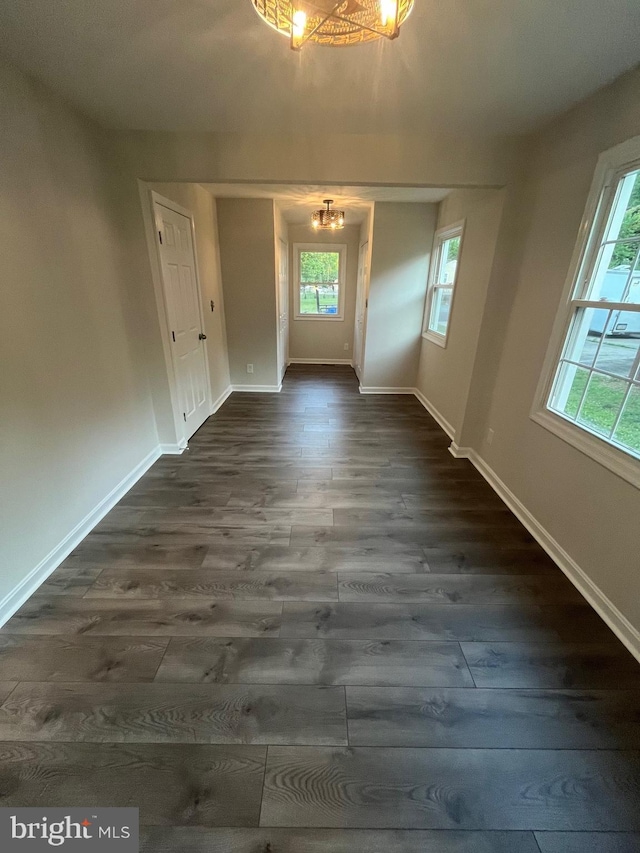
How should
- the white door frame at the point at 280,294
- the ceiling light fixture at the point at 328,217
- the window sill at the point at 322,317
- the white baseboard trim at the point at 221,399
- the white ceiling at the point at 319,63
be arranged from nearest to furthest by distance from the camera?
the white ceiling at the point at 319,63
the white baseboard trim at the point at 221,399
the ceiling light fixture at the point at 328,217
the white door frame at the point at 280,294
the window sill at the point at 322,317

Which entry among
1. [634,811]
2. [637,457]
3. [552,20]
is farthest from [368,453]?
[552,20]

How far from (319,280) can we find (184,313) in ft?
12.4

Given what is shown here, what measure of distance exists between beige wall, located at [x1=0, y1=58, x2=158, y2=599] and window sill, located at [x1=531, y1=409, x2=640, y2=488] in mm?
2866

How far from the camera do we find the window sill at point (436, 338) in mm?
3836

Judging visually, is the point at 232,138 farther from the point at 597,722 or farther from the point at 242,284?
the point at 597,722

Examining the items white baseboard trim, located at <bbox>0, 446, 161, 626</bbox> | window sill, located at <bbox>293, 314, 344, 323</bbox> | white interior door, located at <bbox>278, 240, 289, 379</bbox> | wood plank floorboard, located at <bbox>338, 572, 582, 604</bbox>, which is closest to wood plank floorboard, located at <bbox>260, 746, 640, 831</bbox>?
wood plank floorboard, located at <bbox>338, 572, 582, 604</bbox>

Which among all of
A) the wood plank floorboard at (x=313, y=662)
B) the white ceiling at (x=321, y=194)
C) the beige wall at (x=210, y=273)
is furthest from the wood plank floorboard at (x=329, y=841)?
the white ceiling at (x=321, y=194)

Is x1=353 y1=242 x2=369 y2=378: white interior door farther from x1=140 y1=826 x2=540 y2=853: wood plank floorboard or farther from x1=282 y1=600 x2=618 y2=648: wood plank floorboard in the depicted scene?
x1=140 y1=826 x2=540 y2=853: wood plank floorboard

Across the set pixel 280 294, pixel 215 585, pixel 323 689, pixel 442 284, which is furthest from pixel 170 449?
pixel 442 284

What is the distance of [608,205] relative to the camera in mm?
1765

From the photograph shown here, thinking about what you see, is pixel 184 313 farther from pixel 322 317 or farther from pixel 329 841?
pixel 322 317

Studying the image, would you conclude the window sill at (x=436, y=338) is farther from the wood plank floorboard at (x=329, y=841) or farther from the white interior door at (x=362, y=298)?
the wood plank floorboard at (x=329, y=841)

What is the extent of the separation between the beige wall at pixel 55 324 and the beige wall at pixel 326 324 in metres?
4.18

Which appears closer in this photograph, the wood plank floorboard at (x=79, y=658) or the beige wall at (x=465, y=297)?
the wood plank floorboard at (x=79, y=658)
